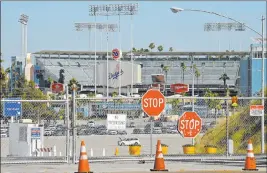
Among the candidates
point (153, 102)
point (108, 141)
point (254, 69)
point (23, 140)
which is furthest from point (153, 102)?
point (254, 69)

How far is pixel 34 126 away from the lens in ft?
87.7

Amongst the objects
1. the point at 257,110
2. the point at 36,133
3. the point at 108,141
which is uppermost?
the point at 257,110

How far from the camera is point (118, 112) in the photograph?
23891mm

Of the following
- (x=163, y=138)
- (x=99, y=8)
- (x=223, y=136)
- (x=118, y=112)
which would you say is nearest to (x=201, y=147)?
(x=223, y=136)

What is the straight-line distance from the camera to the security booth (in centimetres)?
2701

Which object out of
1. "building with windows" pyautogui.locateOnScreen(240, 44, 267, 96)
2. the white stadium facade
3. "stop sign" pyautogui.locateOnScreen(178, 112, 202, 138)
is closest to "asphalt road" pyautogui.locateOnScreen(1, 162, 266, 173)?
"stop sign" pyautogui.locateOnScreen(178, 112, 202, 138)

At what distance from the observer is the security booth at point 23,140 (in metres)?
27.0

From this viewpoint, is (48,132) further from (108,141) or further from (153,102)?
(153,102)

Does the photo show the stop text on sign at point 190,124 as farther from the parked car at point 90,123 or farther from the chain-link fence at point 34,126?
the chain-link fence at point 34,126

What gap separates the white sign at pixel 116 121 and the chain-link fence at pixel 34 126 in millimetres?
1391

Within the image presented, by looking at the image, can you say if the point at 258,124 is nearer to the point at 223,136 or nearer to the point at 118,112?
the point at 223,136

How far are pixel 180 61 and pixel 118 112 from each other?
496 feet

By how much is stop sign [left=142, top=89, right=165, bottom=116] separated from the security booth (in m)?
5.32

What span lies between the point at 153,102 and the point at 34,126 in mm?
5852
